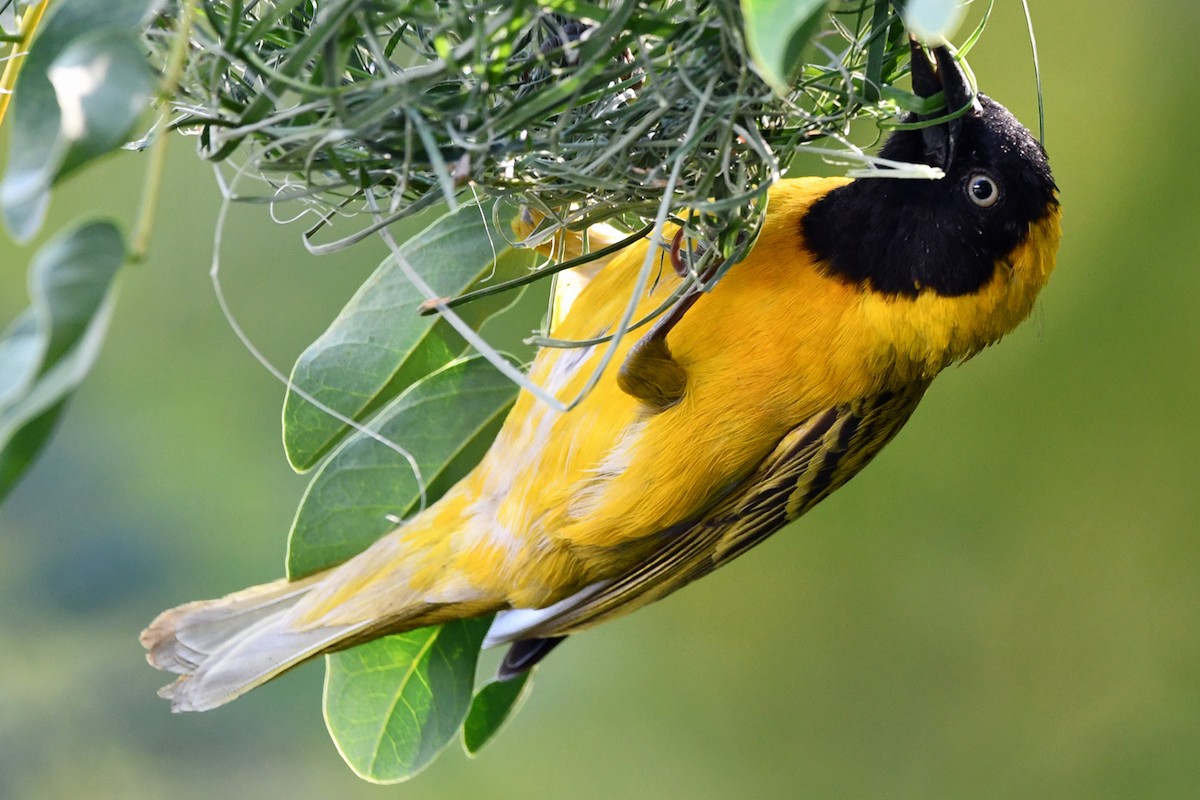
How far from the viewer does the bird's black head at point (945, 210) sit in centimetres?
123

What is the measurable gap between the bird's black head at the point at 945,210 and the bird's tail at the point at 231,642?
826 mm

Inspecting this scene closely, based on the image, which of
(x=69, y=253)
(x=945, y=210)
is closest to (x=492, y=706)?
(x=945, y=210)

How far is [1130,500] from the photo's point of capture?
407 cm

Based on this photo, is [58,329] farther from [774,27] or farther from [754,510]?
[754,510]

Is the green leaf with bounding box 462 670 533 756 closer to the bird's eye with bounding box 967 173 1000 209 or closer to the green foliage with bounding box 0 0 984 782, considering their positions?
the green foliage with bounding box 0 0 984 782

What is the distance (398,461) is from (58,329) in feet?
2.96

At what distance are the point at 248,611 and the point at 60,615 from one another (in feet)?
7.40

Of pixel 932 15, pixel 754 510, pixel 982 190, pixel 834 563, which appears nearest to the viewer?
pixel 932 15

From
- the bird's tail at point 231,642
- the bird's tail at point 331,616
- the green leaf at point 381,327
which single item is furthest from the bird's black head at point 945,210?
the bird's tail at point 231,642

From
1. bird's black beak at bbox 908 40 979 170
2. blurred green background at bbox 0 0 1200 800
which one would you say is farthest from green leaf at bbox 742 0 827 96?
blurred green background at bbox 0 0 1200 800

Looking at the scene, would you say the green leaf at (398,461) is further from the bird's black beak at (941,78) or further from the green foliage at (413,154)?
the bird's black beak at (941,78)

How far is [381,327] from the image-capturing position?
51.0 inches

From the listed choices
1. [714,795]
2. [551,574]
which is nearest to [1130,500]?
[714,795]

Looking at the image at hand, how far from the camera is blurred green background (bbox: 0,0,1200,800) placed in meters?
3.58
